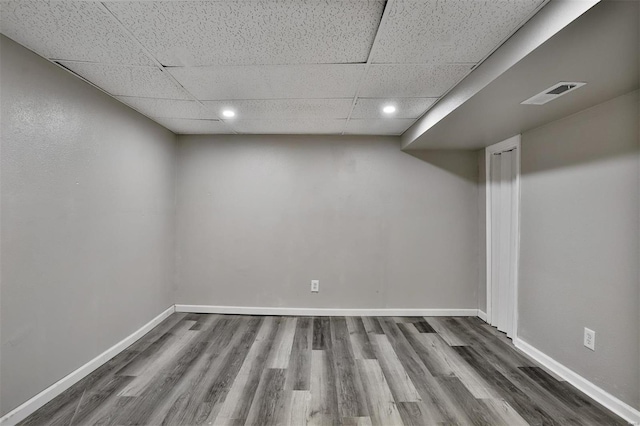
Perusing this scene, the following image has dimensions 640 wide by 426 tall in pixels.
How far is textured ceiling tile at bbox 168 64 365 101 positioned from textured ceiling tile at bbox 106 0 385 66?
87 mm

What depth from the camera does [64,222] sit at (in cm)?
195

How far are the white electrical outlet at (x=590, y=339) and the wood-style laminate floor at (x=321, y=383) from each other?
1.10 ft

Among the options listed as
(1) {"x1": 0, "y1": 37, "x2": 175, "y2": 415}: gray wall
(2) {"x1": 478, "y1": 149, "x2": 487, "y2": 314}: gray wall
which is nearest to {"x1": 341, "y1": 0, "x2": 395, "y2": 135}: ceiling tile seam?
(2) {"x1": 478, "y1": 149, "x2": 487, "y2": 314}: gray wall

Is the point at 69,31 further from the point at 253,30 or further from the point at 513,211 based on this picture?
the point at 513,211

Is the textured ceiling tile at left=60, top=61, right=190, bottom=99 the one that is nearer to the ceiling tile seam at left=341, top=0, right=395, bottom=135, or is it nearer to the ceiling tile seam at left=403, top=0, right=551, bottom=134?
the ceiling tile seam at left=341, top=0, right=395, bottom=135

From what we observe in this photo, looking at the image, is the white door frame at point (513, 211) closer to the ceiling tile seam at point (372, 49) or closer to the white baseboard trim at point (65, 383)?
the ceiling tile seam at point (372, 49)

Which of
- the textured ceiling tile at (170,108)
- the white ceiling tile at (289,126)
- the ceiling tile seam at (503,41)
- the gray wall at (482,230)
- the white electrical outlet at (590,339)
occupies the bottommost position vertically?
the white electrical outlet at (590,339)

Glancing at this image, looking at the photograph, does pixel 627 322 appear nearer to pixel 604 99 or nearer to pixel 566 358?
pixel 566 358

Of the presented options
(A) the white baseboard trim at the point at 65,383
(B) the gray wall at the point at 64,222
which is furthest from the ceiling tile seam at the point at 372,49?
(A) the white baseboard trim at the point at 65,383

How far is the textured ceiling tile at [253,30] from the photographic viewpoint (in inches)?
51.4

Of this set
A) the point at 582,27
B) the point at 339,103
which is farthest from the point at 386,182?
the point at 582,27

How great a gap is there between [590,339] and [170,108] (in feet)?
12.2

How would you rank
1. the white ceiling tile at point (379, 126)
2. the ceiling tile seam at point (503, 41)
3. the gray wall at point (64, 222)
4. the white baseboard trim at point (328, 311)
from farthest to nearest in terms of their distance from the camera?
1. the white baseboard trim at point (328, 311)
2. the white ceiling tile at point (379, 126)
3. the gray wall at point (64, 222)
4. the ceiling tile seam at point (503, 41)

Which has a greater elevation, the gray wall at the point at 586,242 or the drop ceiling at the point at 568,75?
the drop ceiling at the point at 568,75
